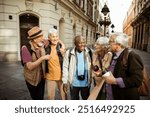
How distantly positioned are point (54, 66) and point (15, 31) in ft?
18.6

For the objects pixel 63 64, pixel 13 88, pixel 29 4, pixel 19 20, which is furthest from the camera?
pixel 29 4

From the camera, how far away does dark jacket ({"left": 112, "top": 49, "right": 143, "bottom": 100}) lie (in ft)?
4.54

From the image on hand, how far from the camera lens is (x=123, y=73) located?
1447mm

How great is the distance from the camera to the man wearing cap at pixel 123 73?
1389 millimetres

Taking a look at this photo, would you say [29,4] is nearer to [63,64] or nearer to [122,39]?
[63,64]

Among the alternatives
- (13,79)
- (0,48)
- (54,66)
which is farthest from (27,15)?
(54,66)

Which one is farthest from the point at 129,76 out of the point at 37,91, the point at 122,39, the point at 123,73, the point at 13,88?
the point at 13,88

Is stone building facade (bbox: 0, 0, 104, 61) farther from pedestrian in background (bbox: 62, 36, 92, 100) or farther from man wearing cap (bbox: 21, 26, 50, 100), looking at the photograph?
pedestrian in background (bbox: 62, 36, 92, 100)

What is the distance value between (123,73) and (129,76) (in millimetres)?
48

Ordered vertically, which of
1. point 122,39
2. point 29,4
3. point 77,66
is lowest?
point 77,66

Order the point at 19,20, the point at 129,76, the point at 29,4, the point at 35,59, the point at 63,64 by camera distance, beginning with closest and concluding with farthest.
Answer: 1. the point at 129,76
2. the point at 35,59
3. the point at 63,64
4. the point at 19,20
5. the point at 29,4

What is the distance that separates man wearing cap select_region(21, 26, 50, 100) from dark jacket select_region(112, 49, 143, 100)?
0.67 metres

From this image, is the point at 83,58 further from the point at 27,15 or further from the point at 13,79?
the point at 27,15

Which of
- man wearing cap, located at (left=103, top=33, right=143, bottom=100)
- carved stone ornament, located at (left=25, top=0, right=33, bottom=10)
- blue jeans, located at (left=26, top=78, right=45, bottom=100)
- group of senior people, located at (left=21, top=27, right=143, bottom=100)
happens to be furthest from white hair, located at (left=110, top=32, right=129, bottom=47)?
carved stone ornament, located at (left=25, top=0, right=33, bottom=10)
